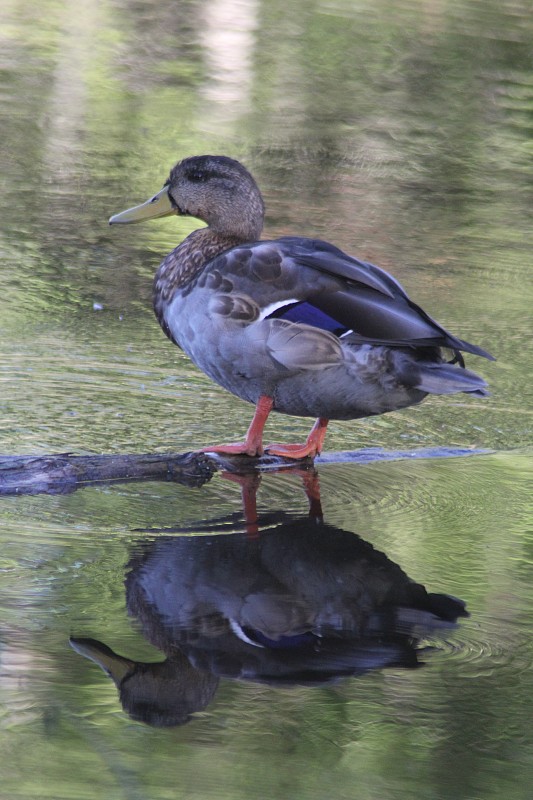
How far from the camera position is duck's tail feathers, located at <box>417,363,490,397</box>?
4238 mm

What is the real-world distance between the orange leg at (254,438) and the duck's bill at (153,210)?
1043 mm

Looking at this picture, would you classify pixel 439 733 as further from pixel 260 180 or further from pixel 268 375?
pixel 260 180

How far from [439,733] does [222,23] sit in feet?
44.3

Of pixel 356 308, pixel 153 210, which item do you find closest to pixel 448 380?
pixel 356 308

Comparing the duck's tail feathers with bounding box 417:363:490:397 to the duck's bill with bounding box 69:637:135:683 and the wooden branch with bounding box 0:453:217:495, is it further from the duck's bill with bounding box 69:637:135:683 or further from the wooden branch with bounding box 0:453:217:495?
the duck's bill with bounding box 69:637:135:683

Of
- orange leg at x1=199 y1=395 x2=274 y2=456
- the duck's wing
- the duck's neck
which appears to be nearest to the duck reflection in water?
orange leg at x1=199 y1=395 x2=274 y2=456

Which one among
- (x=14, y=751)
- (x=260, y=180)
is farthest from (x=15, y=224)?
(x=14, y=751)

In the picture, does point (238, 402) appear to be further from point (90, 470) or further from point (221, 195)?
point (90, 470)

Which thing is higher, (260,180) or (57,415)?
(57,415)

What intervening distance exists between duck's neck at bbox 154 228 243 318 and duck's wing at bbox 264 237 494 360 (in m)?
0.39

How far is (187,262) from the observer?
16.1ft

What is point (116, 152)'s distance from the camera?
9.55m

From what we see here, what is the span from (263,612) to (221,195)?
213cm

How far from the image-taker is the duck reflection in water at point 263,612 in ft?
10.1
